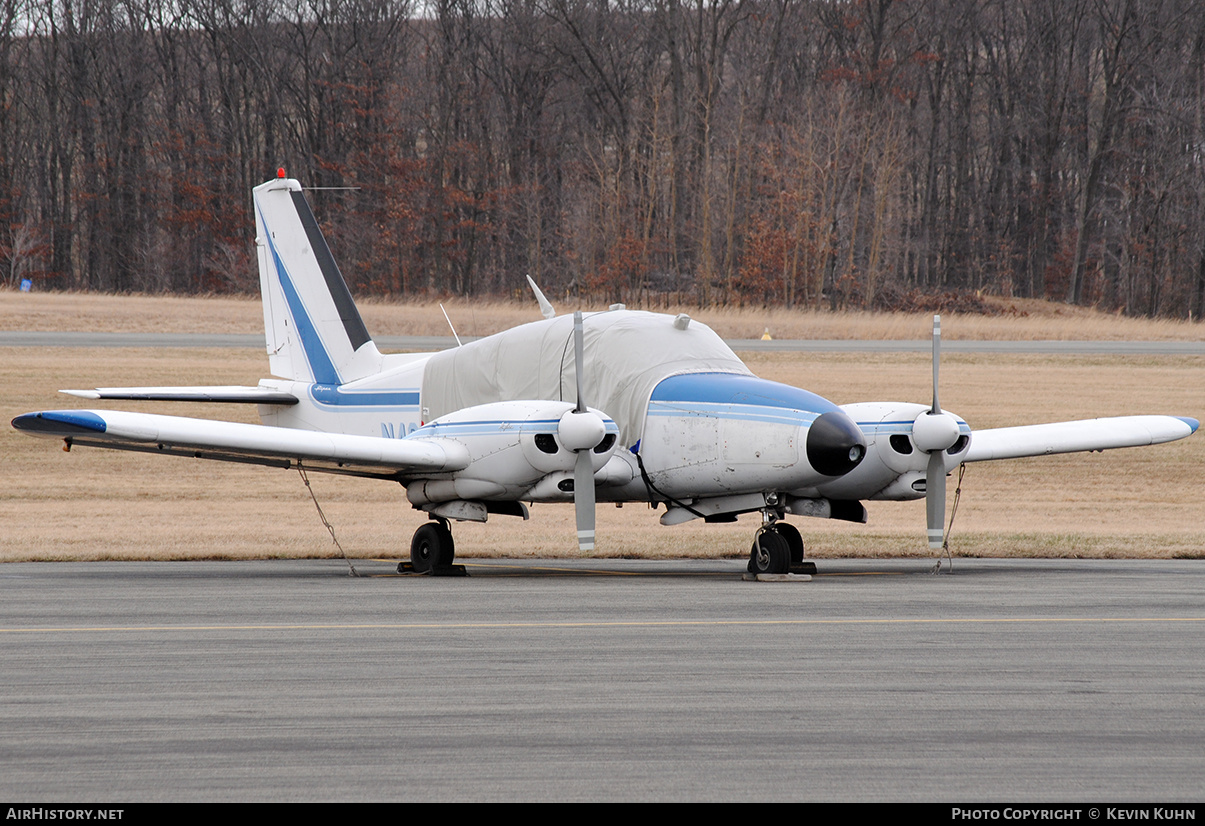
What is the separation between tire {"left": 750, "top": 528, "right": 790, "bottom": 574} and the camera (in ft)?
39.8

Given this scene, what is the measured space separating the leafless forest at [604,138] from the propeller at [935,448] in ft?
159

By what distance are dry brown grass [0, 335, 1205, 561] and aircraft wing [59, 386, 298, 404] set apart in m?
1.91

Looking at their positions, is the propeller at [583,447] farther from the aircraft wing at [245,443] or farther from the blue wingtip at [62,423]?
the blue wingtip at [62,423]

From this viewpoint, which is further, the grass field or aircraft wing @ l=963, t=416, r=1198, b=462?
the grass field

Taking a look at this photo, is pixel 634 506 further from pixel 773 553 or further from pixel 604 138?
pixel 604 138

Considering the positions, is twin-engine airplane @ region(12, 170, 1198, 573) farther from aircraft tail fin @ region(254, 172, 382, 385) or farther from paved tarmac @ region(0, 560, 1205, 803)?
aircraft tail fin @ region(254, 172, 382, 385)

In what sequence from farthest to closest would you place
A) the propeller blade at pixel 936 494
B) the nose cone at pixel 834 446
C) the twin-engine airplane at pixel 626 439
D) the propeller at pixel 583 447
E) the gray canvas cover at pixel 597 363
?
the gray canvas cover at pixel 597 363 → the propeller blade at pixel 936 494 → the propeller at pixel 583 447 → the twin-engine airplane at pixel 626 439 → the nose cone at pixel 834 446

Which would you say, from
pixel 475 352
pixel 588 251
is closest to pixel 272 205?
pixel 475 352

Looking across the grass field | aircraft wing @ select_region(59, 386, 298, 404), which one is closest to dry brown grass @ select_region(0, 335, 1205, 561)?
the grass field

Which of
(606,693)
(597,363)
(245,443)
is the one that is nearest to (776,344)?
(597,363)

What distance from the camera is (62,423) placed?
10906 millimetres

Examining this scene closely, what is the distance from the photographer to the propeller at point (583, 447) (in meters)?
11.6

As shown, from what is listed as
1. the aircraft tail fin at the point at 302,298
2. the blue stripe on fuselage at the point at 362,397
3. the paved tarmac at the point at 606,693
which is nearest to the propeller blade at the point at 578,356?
the paved tarmac at the point at 606,693

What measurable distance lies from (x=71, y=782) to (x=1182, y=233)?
216 ft
